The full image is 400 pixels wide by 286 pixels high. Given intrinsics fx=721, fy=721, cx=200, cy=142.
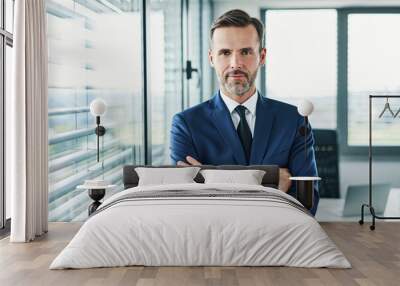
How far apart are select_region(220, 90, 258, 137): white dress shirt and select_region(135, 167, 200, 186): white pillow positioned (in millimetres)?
845

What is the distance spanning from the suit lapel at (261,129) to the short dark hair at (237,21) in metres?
0.58

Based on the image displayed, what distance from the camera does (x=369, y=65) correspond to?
286 inches

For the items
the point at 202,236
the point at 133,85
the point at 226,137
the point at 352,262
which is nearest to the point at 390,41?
the point at 226,137

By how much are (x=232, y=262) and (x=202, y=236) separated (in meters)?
0.26

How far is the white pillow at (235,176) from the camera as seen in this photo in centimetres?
624

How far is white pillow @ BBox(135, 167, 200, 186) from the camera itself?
20.5ft

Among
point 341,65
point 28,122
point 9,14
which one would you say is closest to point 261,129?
point 341,65

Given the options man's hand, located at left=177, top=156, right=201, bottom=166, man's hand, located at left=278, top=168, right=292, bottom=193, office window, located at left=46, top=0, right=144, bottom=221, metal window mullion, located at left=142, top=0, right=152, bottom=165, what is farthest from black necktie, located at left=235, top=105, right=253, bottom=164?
office window, located at left=46, top=0, right=144, bottom=221

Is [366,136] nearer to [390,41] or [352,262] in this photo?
[390,41]

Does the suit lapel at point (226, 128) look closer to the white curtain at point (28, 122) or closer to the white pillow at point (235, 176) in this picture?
the white pillow at point (235, 176)

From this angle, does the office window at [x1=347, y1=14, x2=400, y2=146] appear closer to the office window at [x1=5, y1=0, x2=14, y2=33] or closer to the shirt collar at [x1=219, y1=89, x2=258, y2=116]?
the shirt collar at [x1=219, y1=89, x2=258, y2=116]

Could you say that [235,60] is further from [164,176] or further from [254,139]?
[164,176]

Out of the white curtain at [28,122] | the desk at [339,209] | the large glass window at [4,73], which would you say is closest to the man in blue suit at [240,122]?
the desk at [339,209]

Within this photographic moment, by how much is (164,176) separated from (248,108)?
125cm
